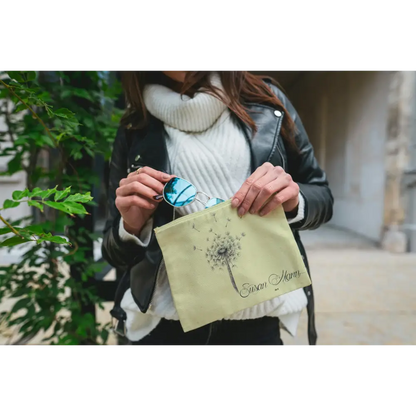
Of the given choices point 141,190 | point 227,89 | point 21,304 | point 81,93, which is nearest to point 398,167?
point 227,89

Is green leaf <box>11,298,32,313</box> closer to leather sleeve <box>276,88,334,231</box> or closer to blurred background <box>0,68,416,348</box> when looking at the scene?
blurred background <box>0,68,416,348</box>

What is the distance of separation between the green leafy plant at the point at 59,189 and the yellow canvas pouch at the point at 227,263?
0.32m

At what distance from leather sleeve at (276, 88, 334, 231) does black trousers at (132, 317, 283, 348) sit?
9.2 inches

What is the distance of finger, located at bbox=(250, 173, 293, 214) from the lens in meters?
0.53

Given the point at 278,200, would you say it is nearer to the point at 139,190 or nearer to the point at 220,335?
the point at 139,190

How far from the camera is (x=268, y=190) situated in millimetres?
533

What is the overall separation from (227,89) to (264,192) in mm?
250

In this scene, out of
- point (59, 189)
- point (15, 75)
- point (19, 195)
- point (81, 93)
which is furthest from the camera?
point (81, 93)

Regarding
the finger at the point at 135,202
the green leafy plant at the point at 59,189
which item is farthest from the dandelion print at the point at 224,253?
the green leafy plant at the point at 59,189

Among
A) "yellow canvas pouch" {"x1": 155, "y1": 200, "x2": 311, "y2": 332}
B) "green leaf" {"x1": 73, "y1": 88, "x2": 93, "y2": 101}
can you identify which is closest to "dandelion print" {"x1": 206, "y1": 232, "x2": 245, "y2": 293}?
"yellow canvas pouch" {"x1": 155, "y1": 200, "x2": 311, "y2": 332}

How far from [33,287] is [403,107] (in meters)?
1.20

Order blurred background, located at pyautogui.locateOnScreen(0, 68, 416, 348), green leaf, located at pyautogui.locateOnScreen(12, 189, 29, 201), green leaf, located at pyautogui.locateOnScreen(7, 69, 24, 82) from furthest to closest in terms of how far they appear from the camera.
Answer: blurred background, located at pyautogui.locateOnScreen(0, 68, 416, 348) < green leaf, located at pyautogui.locateOnScreen(7, 69, 24, 82) < green leaf, located at pyautogui.locateOnScreen(12, 189, 29, 201)
